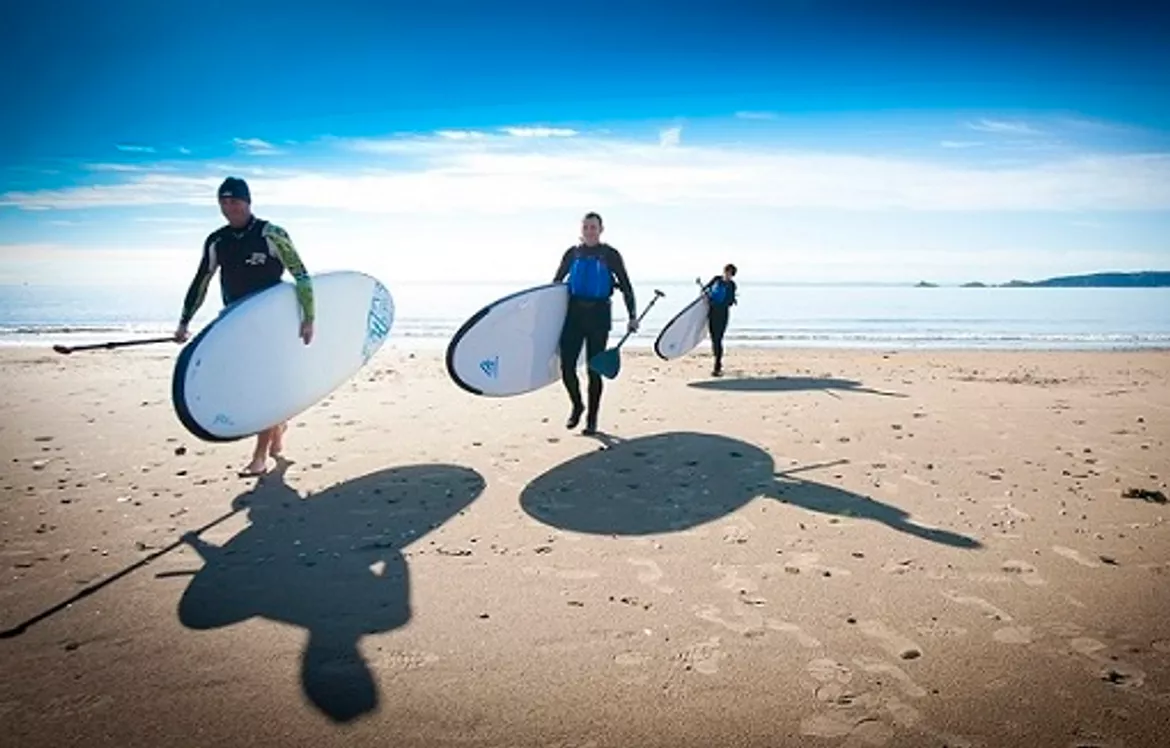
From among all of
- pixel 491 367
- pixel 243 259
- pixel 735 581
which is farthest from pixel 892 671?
pixel 243 259

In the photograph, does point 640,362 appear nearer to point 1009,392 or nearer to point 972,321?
point 1009,392

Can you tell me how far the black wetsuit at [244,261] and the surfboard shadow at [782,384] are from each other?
276 inches

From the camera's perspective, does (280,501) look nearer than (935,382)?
Yes

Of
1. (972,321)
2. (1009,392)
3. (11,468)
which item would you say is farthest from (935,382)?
(972,321)

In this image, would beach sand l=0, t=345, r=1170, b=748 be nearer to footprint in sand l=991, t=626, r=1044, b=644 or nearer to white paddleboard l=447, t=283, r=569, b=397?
footprint in sand l=991, t=626, r=1044, b=644

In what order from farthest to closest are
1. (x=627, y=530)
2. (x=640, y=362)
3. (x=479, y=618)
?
1. (x=640, y=362)
2. (x=627, y=530)
3. (x=479, y=618)

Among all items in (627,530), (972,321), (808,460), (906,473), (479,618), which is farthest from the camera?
→ (972,321)

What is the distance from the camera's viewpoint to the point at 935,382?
1172cm

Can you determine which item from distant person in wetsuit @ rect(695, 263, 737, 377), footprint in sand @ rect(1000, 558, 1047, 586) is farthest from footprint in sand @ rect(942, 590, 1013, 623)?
distant person in wetsuit @ rect(695, 263, 737, 377)

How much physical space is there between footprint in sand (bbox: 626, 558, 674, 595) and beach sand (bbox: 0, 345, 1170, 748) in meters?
0.04

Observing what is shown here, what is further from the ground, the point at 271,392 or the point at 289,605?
the point at 271,392

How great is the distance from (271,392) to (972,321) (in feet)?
121

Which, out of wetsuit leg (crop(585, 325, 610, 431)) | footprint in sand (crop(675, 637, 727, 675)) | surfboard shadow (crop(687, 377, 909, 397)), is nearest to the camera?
footprint in sand (crop(675, 637, 727, 675))

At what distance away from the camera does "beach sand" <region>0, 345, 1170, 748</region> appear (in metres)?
2.50
